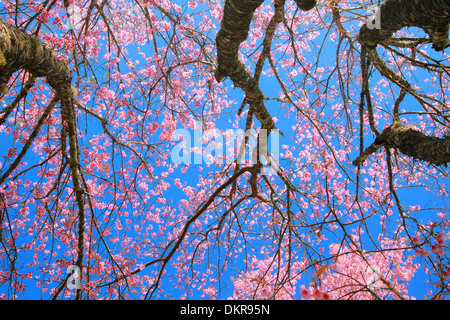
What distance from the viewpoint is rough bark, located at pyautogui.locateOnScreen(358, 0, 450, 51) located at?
1.51 metres

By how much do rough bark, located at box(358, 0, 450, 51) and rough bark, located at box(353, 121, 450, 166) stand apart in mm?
653

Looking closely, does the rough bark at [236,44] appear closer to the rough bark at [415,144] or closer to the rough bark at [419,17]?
the rough bark at [419,17]

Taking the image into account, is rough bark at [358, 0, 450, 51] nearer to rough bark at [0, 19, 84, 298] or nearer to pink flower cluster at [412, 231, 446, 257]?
pink flower cluster at [412, 231, 446, 257]

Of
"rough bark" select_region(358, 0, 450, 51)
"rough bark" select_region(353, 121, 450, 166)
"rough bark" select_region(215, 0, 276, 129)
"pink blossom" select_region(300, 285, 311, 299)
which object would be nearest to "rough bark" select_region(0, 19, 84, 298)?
"rough bark" select_region(215, 0, 276, 129)

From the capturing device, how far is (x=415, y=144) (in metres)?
2.11

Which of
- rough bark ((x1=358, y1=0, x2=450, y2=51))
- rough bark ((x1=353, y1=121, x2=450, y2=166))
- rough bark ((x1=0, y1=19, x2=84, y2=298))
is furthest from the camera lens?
rough bark ((x1=353, y1=121, x2=450, y2=166))

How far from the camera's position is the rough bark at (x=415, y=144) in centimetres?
184

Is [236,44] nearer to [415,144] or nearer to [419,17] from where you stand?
[419,17]

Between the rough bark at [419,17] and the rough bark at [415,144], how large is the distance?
653 mm

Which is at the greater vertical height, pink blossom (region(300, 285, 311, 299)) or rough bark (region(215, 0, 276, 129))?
rough bark (region(215, 0, 276, 129))

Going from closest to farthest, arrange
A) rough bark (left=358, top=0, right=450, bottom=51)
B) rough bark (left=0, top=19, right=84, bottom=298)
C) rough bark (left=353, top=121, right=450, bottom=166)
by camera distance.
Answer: rough bark (left=358, top=0, right=450, bottom=51) < rough bark (left=0, top=19, right=84, bottom=298) < rough bark (left=353, top=121, right=450, bottom=166)

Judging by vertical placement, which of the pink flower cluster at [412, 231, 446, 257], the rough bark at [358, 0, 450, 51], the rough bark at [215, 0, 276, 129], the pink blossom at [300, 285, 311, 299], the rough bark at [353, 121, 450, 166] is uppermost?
the rough bark at [215, 0, 276, 129]

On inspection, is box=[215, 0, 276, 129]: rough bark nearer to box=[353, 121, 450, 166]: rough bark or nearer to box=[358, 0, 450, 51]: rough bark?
box=[358, 0, 450, 51]: rough bark

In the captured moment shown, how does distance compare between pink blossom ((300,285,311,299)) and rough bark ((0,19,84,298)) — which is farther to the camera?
pink blossom ((300,285,311,299))
